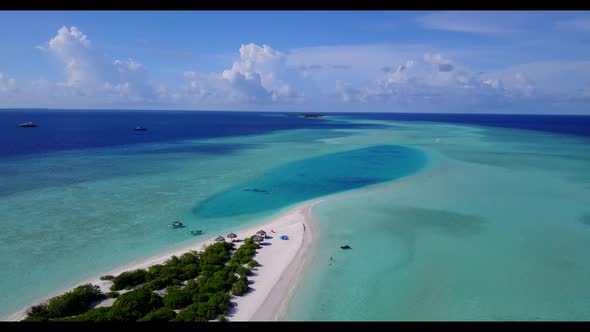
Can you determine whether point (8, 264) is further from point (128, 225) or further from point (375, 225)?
point (375, 225)

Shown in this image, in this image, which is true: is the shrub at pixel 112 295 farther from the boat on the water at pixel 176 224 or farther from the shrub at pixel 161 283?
the boat on the water at pixel 176 224

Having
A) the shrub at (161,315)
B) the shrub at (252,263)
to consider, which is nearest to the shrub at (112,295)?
the shrub at (161,315)

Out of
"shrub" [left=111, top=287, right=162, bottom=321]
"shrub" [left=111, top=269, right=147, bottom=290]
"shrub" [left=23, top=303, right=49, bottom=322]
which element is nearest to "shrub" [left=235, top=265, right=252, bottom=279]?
"shrub" [left=111, top=287, right=162, bottom=321]

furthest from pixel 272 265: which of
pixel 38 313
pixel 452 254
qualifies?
pixel 452 254

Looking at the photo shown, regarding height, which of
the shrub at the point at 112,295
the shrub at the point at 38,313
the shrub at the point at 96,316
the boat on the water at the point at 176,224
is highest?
the boat on the water at the point at 176,224

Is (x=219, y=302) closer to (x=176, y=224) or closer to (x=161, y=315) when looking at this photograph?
(x=161, y=315)
